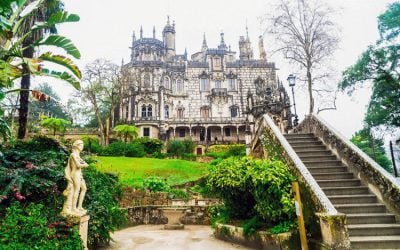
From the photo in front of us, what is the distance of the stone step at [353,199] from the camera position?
7398 mm

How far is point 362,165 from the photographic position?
8.13m

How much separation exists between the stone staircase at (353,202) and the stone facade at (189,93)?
1323 inches

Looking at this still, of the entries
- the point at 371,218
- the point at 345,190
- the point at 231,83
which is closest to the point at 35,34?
the point at 345,190

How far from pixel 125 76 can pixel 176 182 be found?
22.7 metres

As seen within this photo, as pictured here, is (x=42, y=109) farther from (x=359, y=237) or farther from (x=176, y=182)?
(x=359, y=237)

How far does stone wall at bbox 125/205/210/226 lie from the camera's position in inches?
571

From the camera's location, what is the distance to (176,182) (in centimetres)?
2195

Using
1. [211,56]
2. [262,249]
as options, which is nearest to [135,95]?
[211,56]

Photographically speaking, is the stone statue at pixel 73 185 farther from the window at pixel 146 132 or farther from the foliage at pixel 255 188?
the window at pixel 146 132

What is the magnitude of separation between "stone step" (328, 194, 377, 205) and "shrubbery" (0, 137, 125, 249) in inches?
245

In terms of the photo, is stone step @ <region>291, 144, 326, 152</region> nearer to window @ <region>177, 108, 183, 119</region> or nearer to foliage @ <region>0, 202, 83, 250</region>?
foliage @ <region>0, 202, 83, 250</region>

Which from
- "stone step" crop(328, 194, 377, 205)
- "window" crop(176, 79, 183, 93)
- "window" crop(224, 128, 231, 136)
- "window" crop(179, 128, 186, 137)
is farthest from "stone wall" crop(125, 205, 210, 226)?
"window" crop(176, 79, 183, 93)

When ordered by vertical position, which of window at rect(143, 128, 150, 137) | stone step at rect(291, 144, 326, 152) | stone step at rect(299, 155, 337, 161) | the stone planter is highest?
window at rect(143, 128, 150, 137)

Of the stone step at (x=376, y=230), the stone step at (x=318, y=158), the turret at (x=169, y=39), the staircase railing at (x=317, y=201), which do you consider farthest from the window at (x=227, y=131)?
the stone step at (x=376, y=230)
